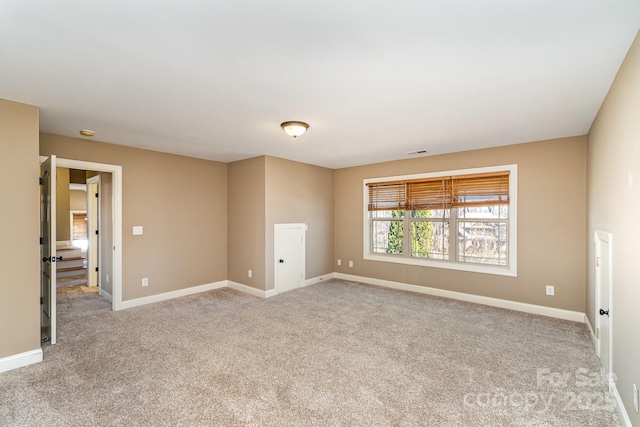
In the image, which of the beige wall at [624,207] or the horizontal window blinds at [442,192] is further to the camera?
the horizontal window blinds at [442,192]

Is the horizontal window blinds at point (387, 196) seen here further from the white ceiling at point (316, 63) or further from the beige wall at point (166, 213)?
the beige wall at point (166, 213)

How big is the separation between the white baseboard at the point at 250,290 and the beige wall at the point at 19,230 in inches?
114

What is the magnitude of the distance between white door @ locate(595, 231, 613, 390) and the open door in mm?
5328

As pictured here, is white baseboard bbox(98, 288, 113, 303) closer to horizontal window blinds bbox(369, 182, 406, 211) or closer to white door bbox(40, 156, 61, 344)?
white door bbox(40, 156, 61, 344)

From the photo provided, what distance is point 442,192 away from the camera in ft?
17.2

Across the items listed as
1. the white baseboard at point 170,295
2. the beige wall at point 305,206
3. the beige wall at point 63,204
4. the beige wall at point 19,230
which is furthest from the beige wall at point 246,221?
the beige wall at point 63,204

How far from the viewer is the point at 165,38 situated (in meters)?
1.85

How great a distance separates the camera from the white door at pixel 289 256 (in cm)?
547

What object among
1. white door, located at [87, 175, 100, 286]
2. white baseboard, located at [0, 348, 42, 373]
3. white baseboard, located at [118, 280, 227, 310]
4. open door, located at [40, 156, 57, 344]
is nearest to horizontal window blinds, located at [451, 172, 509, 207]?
white baseboard, located at [118, 280, 227, 310]

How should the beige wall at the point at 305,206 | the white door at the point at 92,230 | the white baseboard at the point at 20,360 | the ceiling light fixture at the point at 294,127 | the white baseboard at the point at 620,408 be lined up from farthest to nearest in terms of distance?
the white door at the point at 92,230, the beige wall at the point at 305,206, the ceiling light fixture at the point at 294,127, the white baseboard at the point at 20,360, the white baseboard at the point at 620,408

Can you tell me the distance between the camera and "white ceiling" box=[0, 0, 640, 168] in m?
1.63

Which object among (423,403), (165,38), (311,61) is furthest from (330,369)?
(165,38)

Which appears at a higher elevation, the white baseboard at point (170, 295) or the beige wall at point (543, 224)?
the beige wall at point (543, 224)

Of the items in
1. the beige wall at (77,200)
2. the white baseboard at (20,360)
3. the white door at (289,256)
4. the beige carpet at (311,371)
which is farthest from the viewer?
the beige wall at (77,200)
